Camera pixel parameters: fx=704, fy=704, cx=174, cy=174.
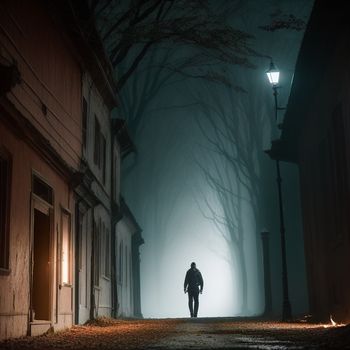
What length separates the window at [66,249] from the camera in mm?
15000

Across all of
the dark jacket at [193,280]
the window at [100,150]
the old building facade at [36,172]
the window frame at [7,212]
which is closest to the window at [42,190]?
the old building facade at [36,172]

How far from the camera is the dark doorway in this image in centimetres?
1353

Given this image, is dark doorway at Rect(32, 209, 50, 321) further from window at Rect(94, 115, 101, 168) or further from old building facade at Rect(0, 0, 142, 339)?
window at Rect(94, 115, 101, 168)

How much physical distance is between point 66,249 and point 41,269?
1.91m

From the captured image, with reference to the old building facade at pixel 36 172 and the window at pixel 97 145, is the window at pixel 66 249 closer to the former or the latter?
the old building facade at pixel 36 172

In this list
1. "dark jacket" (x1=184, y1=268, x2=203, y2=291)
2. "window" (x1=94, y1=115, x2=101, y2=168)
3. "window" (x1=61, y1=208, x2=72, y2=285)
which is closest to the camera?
"window" (x1=61, y1=208, x2=72, y2=285)

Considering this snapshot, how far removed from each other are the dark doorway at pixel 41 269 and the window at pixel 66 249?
3.36 feet

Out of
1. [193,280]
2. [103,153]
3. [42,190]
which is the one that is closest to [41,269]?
[42,190]

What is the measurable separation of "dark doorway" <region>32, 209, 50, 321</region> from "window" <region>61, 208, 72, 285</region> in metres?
1.02

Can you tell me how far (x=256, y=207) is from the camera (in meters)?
39.7

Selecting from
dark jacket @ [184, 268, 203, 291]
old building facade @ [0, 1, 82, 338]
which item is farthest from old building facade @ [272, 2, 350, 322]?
dark jacket @ [184, 268, 203, 291]

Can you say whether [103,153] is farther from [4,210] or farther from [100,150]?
[4,210]

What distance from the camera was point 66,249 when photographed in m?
15.6

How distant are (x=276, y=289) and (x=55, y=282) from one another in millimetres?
24731
